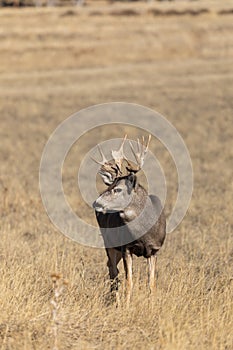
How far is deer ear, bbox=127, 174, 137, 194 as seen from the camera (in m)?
7.57

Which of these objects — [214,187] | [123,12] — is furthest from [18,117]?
[123,12]

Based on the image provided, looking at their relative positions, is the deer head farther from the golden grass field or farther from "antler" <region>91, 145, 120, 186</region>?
the golden grass field

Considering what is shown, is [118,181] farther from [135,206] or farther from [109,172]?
[135,206]

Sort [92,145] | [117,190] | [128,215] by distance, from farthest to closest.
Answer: [92,145], [128,215], [117,190]

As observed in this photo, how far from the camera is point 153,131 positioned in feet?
78.2

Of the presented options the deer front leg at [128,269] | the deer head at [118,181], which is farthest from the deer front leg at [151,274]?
the deer head at [118,181]

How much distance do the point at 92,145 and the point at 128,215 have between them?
579 inches

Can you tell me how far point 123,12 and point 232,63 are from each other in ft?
75.9

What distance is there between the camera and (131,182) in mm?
7613

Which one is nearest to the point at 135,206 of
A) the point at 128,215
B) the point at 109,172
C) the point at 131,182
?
the point at 128,215

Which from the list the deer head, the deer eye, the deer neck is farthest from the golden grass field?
the deer eye

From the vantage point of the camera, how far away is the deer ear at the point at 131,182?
7569 mm

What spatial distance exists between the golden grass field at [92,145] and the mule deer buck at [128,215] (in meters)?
0.38

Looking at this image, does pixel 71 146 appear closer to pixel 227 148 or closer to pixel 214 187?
pixel 227 148
